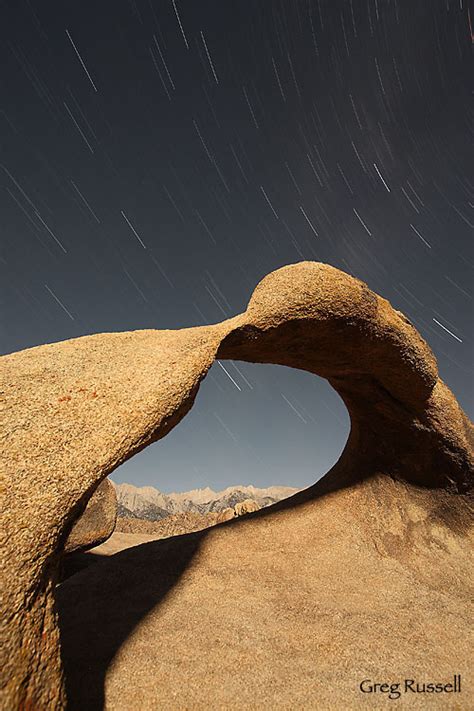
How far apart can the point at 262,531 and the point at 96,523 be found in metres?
3.66

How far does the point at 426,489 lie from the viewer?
710cm

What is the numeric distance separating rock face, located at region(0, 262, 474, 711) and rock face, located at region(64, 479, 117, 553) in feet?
5.96

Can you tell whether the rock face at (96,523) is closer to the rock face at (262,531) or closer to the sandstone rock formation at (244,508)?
the rock face at (262,531)

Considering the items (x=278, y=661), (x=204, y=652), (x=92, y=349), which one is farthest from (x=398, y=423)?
(x=92, y=349)

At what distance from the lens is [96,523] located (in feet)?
26.3

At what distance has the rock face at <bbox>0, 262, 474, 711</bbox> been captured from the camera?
3.01 m

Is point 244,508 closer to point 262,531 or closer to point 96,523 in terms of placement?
point 96,523

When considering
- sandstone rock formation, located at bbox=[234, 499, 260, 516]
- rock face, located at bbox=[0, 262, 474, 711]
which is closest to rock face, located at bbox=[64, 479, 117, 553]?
rock face, located at bbox=[0, 262, 474, 711]

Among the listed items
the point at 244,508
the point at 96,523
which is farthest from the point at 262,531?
the point at 244,508

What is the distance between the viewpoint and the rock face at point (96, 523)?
764cm

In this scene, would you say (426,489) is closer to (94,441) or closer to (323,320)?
(323,320)

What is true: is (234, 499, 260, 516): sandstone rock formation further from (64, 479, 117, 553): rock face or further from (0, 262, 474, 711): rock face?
(0, 262, 474, 711): rock face

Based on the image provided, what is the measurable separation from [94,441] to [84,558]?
5.82m

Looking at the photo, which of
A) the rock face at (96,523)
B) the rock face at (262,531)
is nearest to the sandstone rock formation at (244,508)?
Answer: the rock face at (96,523)
